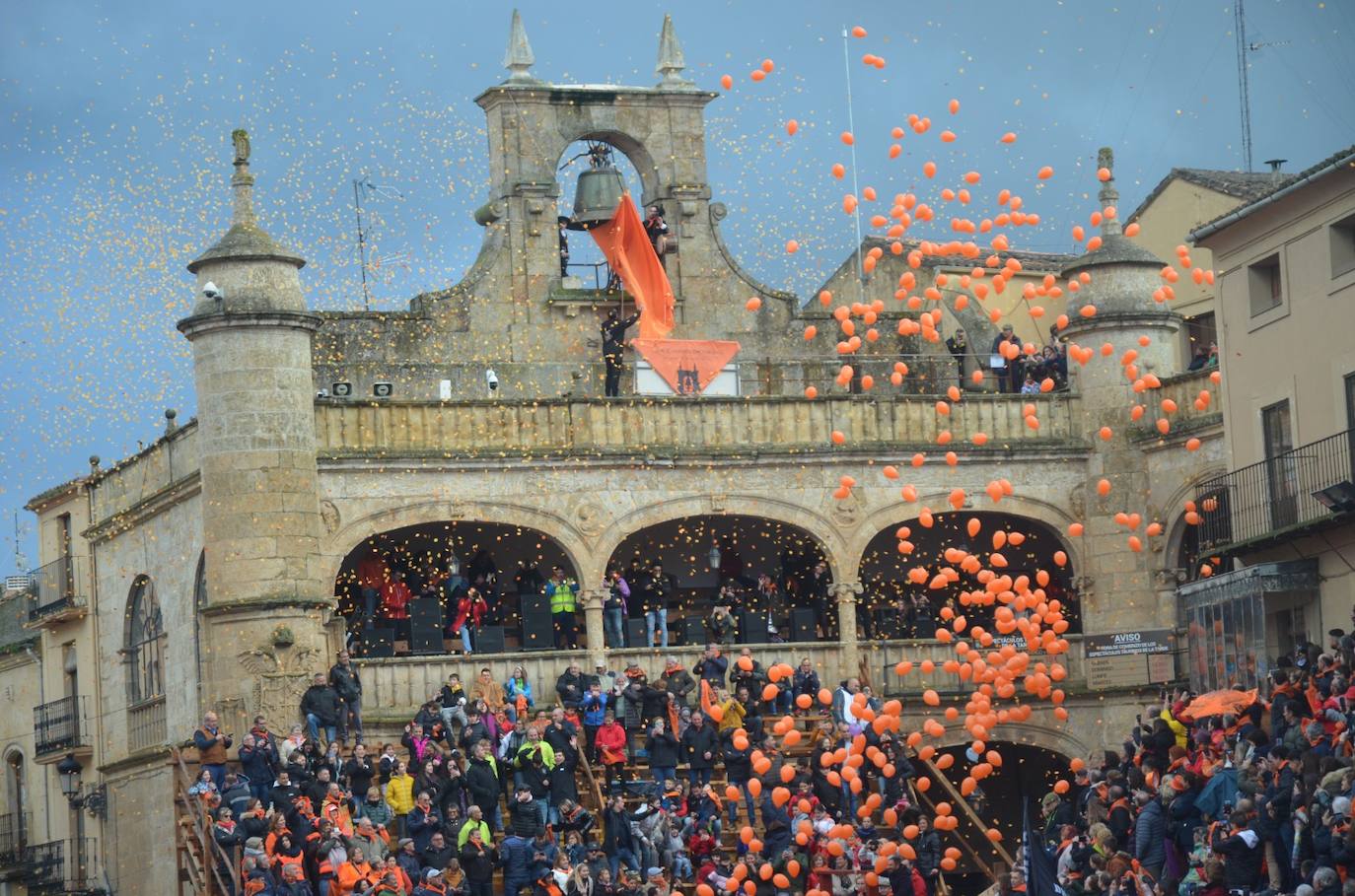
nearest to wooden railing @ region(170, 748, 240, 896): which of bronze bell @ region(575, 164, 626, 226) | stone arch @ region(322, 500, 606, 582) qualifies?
stone arch @ region(322, 500, 606, 582)

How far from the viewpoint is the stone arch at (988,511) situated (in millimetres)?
54594

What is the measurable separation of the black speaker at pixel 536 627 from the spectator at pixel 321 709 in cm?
416

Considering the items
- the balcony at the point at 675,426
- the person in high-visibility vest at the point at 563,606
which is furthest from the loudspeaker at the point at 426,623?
the balcony at the point at 675,426

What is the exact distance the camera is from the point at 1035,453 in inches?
2175

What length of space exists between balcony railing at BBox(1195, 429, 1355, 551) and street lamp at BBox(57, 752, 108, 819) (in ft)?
67.1

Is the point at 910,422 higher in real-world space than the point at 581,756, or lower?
higher

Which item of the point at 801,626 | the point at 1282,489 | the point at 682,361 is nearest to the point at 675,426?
the point at 682,361

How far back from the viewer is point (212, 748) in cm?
4838

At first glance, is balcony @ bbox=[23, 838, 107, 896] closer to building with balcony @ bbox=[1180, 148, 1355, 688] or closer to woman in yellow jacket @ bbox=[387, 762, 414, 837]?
woman in yellow jacket @ bbox=[387, 762, 414, 837]

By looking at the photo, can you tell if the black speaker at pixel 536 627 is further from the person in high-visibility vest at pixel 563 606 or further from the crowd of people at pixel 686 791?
the crowd of people at pixel 686 791

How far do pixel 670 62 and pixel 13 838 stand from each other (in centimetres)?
2238

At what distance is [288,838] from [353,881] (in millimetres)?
1111

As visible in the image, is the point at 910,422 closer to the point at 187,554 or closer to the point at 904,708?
the point at 904,708

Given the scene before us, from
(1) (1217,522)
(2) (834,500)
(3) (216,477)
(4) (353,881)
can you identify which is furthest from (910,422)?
(4) (353,881)
